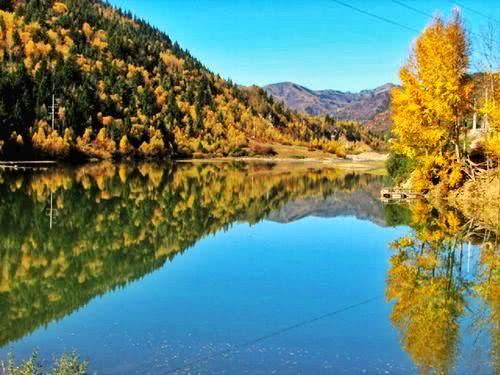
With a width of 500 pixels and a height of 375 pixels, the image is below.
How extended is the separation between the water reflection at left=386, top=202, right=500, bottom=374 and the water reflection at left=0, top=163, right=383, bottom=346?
9.02 metres

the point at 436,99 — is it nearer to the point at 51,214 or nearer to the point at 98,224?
the point at 98,224

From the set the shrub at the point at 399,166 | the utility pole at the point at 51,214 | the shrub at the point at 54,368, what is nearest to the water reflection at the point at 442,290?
the shrub at the point at 54,368

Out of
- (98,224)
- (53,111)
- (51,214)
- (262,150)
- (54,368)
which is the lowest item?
(54,368)

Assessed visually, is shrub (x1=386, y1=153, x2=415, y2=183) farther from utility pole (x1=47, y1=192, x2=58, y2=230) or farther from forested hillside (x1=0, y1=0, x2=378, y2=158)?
forested hillside (x1=0, y1=0, x2=378, y2=158)

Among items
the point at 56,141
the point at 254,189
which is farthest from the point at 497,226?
the point at 56,141

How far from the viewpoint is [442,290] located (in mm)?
19344

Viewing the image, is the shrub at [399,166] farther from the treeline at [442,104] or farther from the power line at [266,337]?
the power line at [266,337]

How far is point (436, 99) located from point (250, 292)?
2737cm

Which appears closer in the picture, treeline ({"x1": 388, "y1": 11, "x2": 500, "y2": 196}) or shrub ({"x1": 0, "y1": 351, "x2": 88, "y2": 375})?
shrub ({"x1": 0, "y1": 351, "x2": 88, "y2": 375})

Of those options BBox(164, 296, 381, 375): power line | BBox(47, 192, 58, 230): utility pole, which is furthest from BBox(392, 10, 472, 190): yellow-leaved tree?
BBox(164, 296, 381, 375): power line

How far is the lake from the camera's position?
1356 cm

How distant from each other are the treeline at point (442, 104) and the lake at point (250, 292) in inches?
225

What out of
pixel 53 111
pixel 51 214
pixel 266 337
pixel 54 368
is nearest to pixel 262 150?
pixel 53 111

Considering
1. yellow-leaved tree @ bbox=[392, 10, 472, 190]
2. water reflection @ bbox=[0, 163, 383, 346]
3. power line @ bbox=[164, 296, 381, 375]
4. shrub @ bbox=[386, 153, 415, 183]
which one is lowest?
power line @ bbox=[164, 296, 381, 375]
